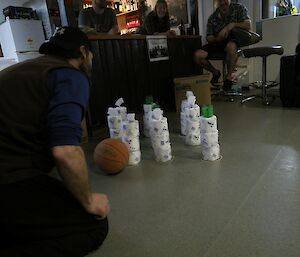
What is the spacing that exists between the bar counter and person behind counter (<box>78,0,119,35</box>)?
704mm

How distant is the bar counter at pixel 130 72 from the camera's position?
7.94ft

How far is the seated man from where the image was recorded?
10.6 ft

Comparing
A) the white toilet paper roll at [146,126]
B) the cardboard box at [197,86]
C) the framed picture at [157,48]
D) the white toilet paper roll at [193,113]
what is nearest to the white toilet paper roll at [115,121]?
the white toilet paper roll at [146,126]

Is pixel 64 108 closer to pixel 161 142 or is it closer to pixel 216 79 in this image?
pixel 161 142

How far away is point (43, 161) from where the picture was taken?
0.90 metres

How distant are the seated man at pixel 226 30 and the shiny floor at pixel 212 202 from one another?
155cm

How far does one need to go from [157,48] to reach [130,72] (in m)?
0.54

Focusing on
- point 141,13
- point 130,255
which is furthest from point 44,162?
point 141,13

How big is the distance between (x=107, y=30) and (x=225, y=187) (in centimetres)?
280

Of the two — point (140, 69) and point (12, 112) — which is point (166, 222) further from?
point (140, 69)

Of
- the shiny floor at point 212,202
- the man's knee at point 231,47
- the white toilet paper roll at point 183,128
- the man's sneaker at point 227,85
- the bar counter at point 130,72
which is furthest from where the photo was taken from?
the man's sneaker at point 227,85

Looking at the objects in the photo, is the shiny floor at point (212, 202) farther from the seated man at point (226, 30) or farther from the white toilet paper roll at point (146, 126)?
the seated man at point (226, 30)

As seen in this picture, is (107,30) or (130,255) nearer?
(130,255)

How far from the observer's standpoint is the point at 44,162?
0.91 metres
